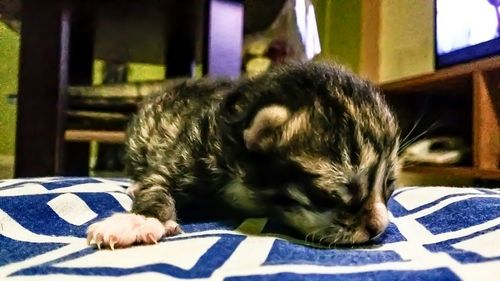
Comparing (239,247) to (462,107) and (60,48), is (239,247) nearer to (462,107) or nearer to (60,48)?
(60,48)

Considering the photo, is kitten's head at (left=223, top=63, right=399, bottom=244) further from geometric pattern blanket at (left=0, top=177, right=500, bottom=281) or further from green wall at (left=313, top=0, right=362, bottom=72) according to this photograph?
green wall at (left=313, top=0, right=362, bottom=72)

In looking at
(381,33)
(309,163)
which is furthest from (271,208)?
(381,33)

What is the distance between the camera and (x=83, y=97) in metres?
2.19

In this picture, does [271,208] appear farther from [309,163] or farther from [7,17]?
[7,17]

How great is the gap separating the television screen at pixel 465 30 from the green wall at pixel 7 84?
2.12 meters

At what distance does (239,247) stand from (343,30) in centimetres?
238

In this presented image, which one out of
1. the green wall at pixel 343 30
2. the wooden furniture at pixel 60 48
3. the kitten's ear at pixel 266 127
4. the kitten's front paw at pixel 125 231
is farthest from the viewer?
the green wall at pixel 343 30

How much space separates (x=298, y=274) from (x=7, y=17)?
1.90 m

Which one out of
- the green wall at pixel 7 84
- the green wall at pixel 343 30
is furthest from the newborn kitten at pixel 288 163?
the green wall at pixel 7 84

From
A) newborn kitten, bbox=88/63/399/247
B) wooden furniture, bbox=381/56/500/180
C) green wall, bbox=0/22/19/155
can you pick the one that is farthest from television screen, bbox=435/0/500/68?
green wall, bbox=0/22/19/155

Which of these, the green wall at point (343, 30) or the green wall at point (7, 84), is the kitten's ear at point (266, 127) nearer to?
the green wall at point (343, 30)

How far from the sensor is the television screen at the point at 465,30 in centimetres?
189

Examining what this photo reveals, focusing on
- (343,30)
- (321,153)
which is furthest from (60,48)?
(343,30)

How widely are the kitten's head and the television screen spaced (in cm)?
91
